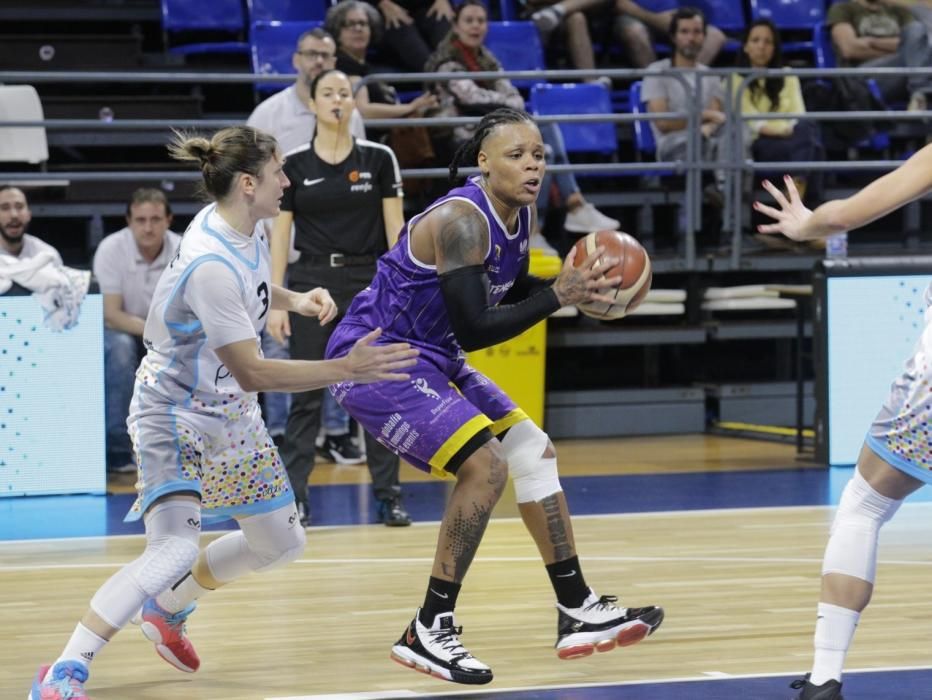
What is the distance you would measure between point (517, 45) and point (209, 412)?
7340 mm

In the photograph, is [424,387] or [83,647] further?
[424,387]

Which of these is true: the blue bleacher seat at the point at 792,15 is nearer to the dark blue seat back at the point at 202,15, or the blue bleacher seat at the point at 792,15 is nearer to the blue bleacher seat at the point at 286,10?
the blue bleacher seat at the point at 286,10

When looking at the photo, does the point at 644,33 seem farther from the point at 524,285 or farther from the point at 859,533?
the point at 859,533

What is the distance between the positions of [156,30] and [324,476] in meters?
4.65

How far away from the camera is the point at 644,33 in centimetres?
1177

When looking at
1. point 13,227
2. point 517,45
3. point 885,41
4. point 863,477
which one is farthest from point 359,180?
point 885,41

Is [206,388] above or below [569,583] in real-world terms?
above

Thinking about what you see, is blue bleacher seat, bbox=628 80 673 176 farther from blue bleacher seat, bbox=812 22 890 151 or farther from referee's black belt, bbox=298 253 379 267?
referee's black belt, bbox=298 253 379 267

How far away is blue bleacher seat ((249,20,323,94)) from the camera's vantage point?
35.7ft

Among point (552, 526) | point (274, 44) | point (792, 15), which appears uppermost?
point (792, 15)

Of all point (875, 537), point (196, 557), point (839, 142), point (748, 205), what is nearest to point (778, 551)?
point (875, 537)

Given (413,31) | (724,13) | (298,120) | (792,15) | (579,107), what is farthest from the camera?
(792,15)

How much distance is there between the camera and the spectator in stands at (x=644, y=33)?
1175cm

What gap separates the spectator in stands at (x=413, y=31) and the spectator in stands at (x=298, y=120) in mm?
2081
